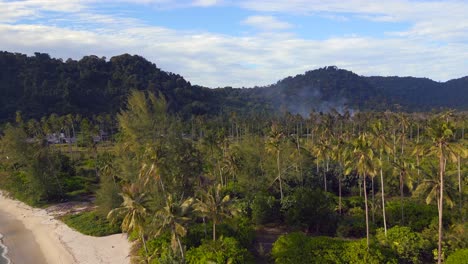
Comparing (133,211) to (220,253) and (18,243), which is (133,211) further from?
(18,243)

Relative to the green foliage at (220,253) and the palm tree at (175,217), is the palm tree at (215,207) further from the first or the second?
the green foliage at (220,253)

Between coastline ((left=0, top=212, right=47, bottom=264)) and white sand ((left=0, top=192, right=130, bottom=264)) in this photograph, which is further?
coastline ((left=0, top=212, right=47, bottom=264))

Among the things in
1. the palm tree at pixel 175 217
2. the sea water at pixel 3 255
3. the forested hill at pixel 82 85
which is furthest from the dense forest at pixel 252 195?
the forested hill at pixel 82 85

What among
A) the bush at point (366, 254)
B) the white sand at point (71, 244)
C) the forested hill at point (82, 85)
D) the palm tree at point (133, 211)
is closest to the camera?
the palm tree at point (133, 211)

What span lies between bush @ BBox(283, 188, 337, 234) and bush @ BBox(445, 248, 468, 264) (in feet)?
46.5

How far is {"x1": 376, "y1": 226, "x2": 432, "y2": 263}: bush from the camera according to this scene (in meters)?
36.0

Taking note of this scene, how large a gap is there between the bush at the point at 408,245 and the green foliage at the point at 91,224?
92.1 ft

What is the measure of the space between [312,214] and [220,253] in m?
14.9

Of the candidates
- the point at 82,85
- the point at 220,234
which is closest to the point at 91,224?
the point at 220,234

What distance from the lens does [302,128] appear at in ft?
450

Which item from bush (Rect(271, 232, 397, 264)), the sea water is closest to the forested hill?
the sea water

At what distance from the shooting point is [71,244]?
42.3 metres

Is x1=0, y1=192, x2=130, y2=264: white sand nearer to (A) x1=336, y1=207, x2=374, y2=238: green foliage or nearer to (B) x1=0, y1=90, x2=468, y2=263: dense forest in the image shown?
(B) x1=0, y1=90, x2=468, y2=263: dense forest

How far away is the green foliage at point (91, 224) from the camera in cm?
4534
